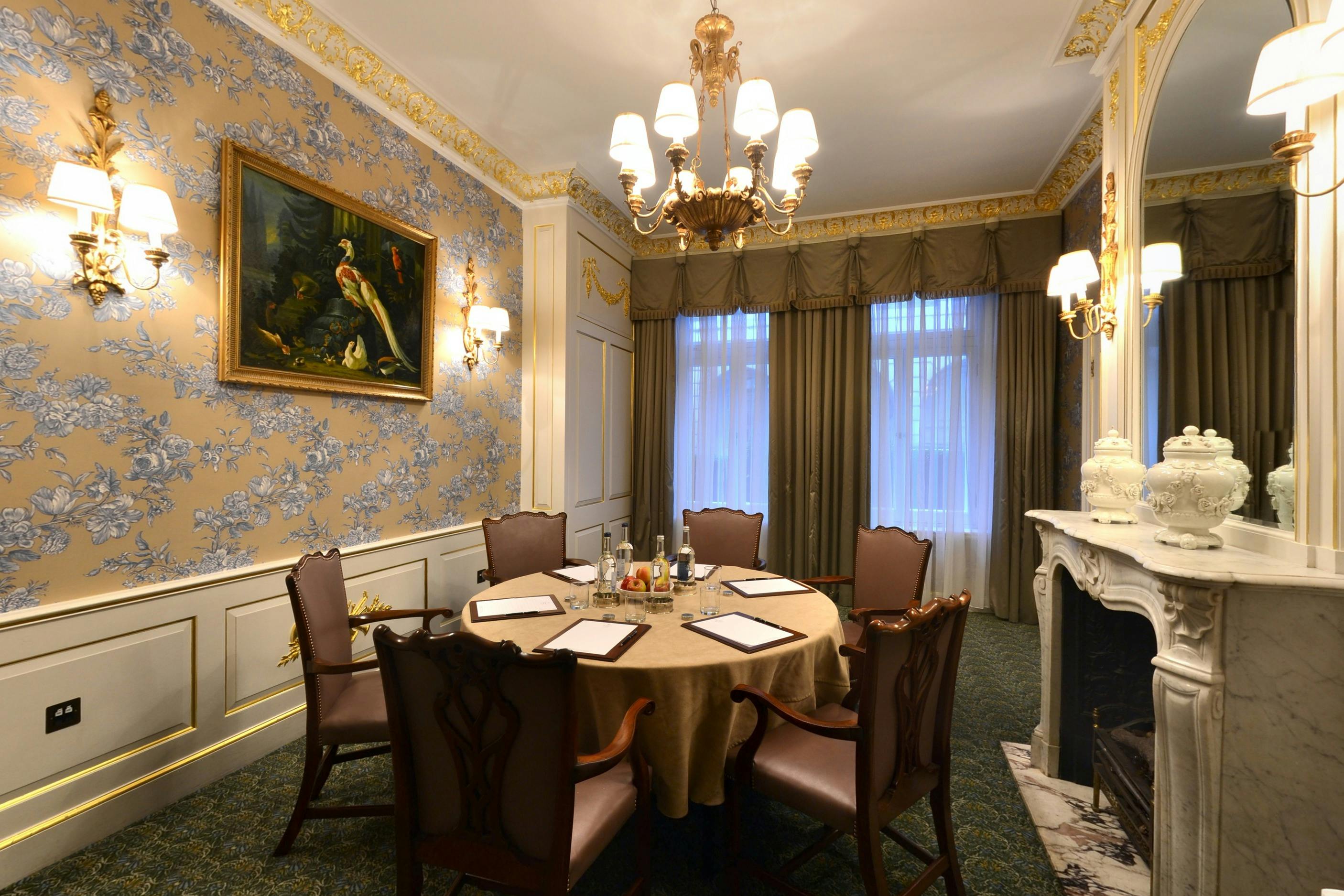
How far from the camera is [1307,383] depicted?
1401 mm

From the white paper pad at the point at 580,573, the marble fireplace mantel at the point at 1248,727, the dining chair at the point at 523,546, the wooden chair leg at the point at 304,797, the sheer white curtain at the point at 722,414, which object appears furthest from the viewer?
the sheer white curtain at the point at 722,414

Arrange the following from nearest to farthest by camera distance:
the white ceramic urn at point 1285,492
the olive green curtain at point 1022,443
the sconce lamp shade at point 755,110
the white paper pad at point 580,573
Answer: the white ceramic urn at point 1285,492, the sconce lamp shade at point 755,110, the white paper pad at point 580,573, the olive green curtain at point 1022,443

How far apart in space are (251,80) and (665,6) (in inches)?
65.8

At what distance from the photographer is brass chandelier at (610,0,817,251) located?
6.25 ft

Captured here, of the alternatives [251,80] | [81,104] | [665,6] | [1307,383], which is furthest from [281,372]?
[1307,383]

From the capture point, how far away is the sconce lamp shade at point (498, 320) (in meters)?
3.46

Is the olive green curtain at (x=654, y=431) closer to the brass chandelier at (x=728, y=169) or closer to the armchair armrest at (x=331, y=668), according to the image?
the brass chandelier at (x=728, y=169)

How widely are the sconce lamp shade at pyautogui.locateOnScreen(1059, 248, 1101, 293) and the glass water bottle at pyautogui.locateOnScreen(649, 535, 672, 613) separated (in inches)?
84.1

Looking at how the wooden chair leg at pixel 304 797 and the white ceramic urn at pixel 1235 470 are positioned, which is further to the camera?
the wooden chair leg at pixel 304 797

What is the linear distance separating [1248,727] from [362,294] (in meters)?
3.46

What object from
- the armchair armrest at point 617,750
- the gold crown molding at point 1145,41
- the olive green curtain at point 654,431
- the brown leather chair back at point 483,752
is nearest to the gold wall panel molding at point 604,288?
the olive green curtain at point 654,431

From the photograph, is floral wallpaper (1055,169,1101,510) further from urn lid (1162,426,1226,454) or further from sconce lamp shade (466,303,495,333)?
sconce lamp shade (466,303,495,333)

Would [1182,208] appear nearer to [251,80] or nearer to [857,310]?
[857,310]

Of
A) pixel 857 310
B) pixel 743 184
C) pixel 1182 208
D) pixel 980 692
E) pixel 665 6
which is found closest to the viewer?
pixel 1182 208
